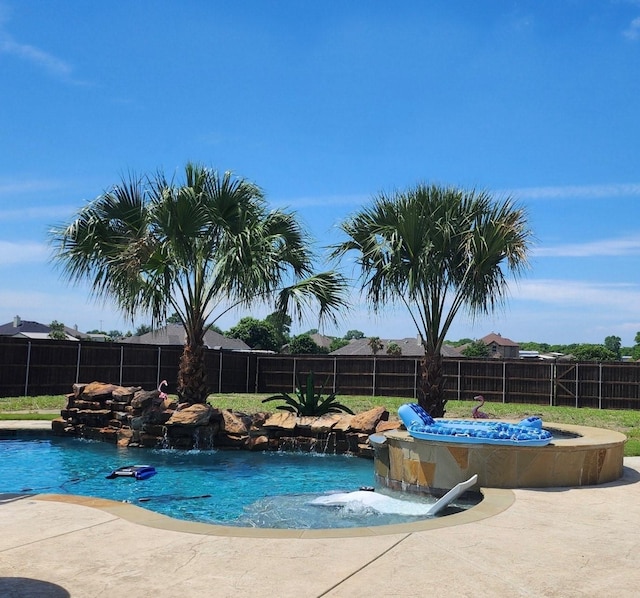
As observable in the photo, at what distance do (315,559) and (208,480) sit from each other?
533cm

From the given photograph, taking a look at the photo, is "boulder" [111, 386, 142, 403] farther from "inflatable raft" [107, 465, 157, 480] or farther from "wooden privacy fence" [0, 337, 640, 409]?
"wooden privacy fence" [0, 337, 640, 409]

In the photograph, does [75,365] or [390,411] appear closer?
[390,411]

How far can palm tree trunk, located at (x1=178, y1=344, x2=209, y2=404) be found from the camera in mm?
13156

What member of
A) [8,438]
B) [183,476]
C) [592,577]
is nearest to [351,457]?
[183,476]

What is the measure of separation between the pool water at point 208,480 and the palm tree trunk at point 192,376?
59.4 inches

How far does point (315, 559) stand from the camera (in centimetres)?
436

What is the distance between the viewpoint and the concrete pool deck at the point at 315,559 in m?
3.79

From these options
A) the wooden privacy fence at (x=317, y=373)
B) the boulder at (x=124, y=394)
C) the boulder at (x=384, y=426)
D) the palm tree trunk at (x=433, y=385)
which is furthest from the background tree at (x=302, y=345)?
the boulder at (x=384, y=426)

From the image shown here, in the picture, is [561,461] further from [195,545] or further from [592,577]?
[195,545]

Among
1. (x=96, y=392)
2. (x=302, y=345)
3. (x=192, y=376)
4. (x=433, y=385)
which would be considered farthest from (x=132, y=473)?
(x=302, y=345)

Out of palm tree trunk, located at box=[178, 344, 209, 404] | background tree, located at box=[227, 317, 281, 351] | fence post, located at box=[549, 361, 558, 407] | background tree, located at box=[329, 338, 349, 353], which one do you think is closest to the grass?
fence post, located at box=[549, 361, 558, 407]

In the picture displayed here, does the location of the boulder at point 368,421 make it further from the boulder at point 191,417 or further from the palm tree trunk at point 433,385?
the boulder at point 191,417

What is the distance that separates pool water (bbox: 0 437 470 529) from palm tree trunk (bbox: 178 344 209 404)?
4.95 ft

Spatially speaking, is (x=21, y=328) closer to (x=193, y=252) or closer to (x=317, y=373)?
(x=317, y=373)
